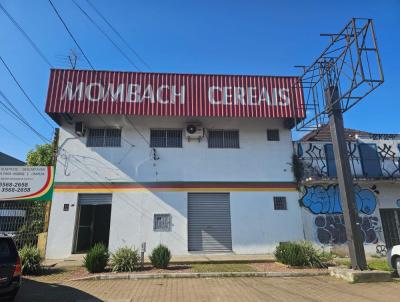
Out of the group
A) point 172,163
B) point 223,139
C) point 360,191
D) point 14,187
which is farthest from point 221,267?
point 14,187

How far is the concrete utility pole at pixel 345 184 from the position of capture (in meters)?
10.2

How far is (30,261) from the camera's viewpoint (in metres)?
10.9

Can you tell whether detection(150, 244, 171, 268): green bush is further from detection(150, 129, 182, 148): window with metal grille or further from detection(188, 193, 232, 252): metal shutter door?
detection(150, 129, 182, 148): window with metal grille

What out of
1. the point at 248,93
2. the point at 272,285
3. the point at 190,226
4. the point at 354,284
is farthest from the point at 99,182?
the point at 354,284

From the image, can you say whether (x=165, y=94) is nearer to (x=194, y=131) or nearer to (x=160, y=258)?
(x=194, y=131)

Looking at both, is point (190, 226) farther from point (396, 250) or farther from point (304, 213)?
point (396, 250)

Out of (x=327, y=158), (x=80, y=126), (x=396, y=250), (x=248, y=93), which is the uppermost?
(x=248, y=93)

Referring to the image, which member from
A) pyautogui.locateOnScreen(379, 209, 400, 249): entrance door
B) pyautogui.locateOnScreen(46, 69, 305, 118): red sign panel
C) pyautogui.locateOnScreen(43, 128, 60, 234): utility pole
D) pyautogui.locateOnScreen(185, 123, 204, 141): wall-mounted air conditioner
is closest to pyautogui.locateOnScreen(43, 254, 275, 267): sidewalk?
pyautogui.locateOnScreen(43, 128, 60, 234): utility pole

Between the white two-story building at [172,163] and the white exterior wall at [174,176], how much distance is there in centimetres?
5

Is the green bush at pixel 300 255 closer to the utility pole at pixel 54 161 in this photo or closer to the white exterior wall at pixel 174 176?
the white exterior wall at pixel 174 176

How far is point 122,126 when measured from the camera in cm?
1603

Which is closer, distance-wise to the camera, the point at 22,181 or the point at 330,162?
the point at 22,181

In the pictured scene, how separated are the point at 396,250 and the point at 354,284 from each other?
231 centimetres

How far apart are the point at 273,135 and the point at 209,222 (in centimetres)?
562
